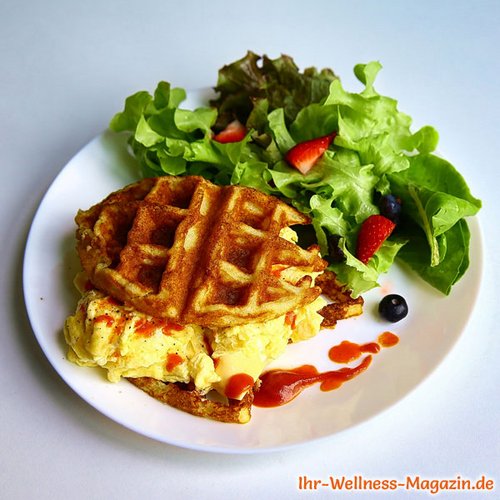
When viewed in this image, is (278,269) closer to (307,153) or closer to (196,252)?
(196,252)

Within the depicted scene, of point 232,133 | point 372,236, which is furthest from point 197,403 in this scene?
point 232,133

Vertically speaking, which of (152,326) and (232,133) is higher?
(232,133)

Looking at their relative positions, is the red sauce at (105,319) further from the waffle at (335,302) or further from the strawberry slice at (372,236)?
the strawberry slice at (372,236)

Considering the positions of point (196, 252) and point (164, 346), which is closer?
point (164, 346)

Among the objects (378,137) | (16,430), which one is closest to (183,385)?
(16,430)

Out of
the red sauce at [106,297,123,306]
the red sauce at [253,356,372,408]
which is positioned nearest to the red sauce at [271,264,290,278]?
the red sauce at [253,356,372,408]

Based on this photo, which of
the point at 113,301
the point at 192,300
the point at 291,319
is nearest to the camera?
the point at 192,300
